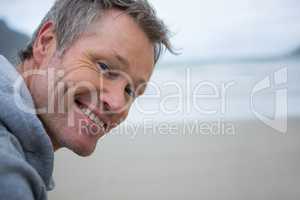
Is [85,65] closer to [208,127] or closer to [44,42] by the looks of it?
[44,42]

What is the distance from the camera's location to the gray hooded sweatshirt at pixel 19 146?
0.44m

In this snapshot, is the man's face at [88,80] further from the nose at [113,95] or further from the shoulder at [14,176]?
the shoulder at [14,176]

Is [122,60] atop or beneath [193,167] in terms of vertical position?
atop

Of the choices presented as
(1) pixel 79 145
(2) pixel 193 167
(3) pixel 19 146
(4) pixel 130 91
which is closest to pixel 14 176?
(3) pixel 19 146

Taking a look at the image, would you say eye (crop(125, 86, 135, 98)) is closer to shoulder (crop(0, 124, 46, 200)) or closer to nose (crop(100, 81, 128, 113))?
nose (crop(100, 81, 128, 113))

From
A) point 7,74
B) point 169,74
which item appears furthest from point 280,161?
point 7,74

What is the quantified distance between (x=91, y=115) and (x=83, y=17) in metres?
0.20

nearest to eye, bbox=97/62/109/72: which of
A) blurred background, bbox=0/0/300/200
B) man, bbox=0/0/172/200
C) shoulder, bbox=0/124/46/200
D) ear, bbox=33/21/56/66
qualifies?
man, bbox=0/0/172/200

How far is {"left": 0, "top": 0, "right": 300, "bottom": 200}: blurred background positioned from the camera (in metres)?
1.35

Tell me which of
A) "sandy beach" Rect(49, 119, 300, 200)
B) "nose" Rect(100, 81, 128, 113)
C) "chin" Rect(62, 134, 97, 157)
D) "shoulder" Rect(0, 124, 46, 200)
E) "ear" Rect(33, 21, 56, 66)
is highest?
"ear" Rect(33, 21, 56, 66)

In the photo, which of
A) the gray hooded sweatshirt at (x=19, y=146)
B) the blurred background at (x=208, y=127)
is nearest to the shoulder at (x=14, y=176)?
the gray hooded sweatshirt at (x=19, y=146)

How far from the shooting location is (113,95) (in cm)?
75

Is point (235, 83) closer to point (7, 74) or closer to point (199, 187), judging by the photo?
point (199, 187)

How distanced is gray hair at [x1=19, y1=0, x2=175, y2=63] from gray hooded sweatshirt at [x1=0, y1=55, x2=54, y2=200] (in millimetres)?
159
